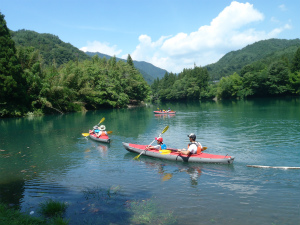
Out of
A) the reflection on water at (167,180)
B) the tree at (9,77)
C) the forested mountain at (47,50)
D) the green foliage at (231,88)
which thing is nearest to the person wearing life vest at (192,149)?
the reflection on water at (167,180)

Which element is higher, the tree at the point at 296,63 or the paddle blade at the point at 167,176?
the tree at the point at 296,63

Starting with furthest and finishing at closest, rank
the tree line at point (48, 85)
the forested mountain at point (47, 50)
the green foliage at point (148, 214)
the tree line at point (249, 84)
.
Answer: the forested mountain at point (47, 50) → the tree line at point (249, 84) → the tree line at point (48, 85) → the green foliage at point (148, 214)

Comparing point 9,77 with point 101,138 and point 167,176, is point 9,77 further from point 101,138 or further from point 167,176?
point 167,176

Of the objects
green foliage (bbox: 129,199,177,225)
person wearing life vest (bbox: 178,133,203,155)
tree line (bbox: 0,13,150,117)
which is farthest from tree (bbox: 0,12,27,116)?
green foliage (bbox: 129,199,177,225)

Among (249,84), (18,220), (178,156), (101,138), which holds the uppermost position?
(249,84)

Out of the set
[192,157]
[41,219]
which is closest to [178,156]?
[192,157]

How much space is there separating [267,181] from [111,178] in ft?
24.1

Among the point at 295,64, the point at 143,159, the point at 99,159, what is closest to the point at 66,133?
the point at 99,159

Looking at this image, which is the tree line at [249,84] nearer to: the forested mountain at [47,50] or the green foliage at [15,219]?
the forested mountain at [47,50]

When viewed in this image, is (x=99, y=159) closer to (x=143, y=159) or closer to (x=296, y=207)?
(x=143, y=159)

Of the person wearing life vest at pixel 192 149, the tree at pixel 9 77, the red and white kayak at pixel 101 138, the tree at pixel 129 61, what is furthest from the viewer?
the tree at pixel 129 61

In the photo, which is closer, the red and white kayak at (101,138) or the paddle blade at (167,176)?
the paddle blade at (167,176)

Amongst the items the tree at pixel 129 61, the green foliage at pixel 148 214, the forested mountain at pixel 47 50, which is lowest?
the green foliage at pixel 148 214

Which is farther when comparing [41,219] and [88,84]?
[88,84]
